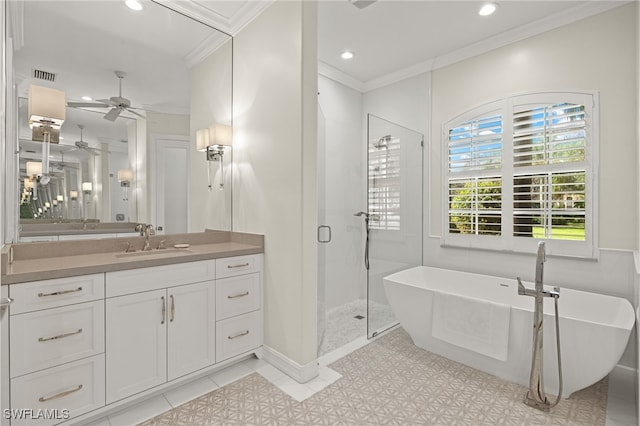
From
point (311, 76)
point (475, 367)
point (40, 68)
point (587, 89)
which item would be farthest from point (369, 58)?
point (475, 367)

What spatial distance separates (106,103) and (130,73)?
0.31 metres

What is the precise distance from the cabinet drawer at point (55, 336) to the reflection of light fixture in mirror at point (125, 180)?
93 centimetres

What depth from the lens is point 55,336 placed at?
162 centimetres

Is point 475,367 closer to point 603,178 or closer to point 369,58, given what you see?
point 603,178

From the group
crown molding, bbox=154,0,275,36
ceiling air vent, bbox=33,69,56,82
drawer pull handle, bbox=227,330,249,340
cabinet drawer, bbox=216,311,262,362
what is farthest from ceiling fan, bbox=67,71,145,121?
drawer pull handle, bbox=227,330,249,340

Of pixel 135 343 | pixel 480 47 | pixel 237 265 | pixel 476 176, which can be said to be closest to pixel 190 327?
pixel 135 343

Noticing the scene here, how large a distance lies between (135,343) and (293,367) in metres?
1.05

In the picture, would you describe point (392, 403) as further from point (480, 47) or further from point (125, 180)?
point (480, 47)

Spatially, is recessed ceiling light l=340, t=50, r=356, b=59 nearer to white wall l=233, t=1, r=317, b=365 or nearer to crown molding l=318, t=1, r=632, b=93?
crown molding l=318, t=1, r=632, b=93

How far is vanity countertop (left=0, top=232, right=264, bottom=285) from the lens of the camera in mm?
1622

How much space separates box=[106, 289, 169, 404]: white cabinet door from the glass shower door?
73.8 inches

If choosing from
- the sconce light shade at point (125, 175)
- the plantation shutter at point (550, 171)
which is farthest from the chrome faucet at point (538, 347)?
the sconce light shade at point (125, 175)

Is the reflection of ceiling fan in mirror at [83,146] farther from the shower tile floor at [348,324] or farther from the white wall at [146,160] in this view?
the shower tile floor at [348,324]

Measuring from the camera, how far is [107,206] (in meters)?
2.31
